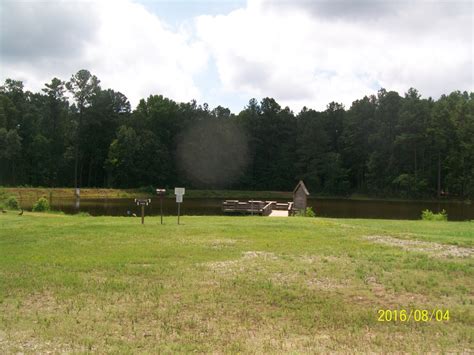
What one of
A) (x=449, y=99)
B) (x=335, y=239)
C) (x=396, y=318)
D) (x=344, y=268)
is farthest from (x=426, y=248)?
(x=449, y=99)

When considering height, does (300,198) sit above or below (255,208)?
above

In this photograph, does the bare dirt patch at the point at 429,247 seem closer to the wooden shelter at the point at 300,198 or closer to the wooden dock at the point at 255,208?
the wooden shelter at the point at 300,198

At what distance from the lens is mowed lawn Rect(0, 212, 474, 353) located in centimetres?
615

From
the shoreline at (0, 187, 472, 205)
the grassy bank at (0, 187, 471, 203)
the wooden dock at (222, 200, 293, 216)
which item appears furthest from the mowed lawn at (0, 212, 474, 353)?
the grassy bank at (0, 187, 471, 203)

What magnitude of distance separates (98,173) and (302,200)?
5743 cm

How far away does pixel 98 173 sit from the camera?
82125mm

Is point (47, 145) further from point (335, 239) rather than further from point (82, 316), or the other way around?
point (82, 316)

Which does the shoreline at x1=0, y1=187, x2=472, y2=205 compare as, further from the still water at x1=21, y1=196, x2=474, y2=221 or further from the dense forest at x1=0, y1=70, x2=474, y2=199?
the still water at x1=21, y1=196, x2=474, y2=221

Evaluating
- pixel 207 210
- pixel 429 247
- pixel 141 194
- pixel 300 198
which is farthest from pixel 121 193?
pixel 429 247
